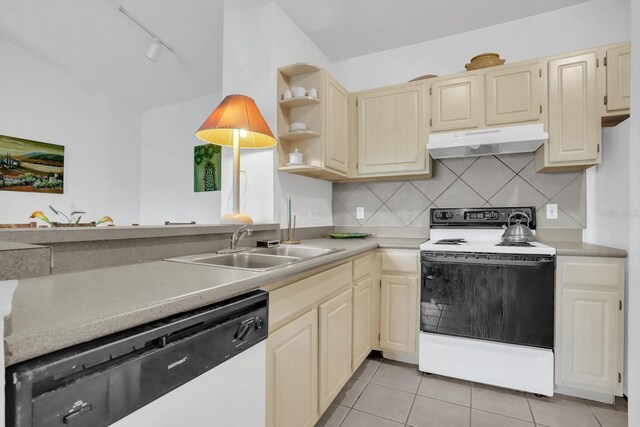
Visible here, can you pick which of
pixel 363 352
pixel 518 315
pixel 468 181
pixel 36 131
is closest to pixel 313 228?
pixel 363 352

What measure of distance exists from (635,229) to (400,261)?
56.8 inches

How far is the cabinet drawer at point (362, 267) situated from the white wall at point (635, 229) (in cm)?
123

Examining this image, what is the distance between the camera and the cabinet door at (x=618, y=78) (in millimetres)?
1898

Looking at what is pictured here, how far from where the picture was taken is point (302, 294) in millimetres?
1302

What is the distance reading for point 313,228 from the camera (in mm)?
2660

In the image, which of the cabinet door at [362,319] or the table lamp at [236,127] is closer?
the table lamp at [236,127]

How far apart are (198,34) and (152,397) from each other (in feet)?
9.92

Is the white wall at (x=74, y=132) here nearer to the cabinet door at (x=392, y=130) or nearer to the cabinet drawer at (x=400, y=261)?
the cabinet door at (x=392, y=130)

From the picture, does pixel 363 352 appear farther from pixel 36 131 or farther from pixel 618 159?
pixel 36 131

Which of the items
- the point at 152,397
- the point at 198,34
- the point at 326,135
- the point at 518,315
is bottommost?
the point at 518,315

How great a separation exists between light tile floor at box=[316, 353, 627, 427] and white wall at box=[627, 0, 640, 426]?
38.8 inches

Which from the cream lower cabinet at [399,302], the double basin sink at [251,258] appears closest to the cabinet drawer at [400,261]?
the cream lower cabinet at [399,302]

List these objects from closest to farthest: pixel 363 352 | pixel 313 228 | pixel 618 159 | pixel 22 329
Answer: pixel 22 329 < pixel 618 159 < pixel 363 352 < pixel 313 228

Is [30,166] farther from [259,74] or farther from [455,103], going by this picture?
[455,103]
